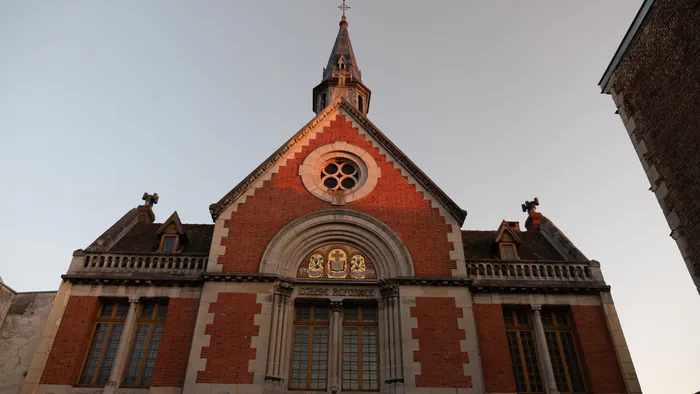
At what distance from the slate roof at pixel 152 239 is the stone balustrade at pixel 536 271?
395 inches

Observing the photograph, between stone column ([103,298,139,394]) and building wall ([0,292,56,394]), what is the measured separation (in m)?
2.74

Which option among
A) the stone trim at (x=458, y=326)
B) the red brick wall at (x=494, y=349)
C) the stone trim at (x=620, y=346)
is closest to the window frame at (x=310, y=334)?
the stone trim at (x=458, y=326)

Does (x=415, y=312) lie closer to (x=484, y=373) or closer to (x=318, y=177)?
(x=484, y=373)

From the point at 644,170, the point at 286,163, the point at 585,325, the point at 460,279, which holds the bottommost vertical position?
the point at 585,325

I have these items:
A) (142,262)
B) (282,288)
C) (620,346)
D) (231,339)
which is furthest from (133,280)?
(620,346)

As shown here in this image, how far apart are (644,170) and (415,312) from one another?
7.93 meters

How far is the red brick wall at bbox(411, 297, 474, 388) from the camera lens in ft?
50.4

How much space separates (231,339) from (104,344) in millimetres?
4342

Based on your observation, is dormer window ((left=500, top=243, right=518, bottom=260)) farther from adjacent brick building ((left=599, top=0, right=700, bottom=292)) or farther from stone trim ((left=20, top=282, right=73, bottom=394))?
stone trim ((left=20, top=282, right=73, bottom=394))

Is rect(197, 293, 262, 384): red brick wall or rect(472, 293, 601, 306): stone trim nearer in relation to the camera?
rect(197, 293, 262, 384): red brick wall

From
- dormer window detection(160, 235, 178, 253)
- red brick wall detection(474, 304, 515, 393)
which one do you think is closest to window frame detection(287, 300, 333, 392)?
red brick wall detection(474, 304, 515, 393)

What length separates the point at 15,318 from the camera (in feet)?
60.5

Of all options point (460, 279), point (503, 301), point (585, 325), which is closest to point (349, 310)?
point (460, 279)

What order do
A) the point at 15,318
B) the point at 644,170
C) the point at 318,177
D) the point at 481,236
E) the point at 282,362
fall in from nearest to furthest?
the point at 644,170 → the point at 282,362 → the point at 15,318 → the point at 318,177 → the point at 481,236
